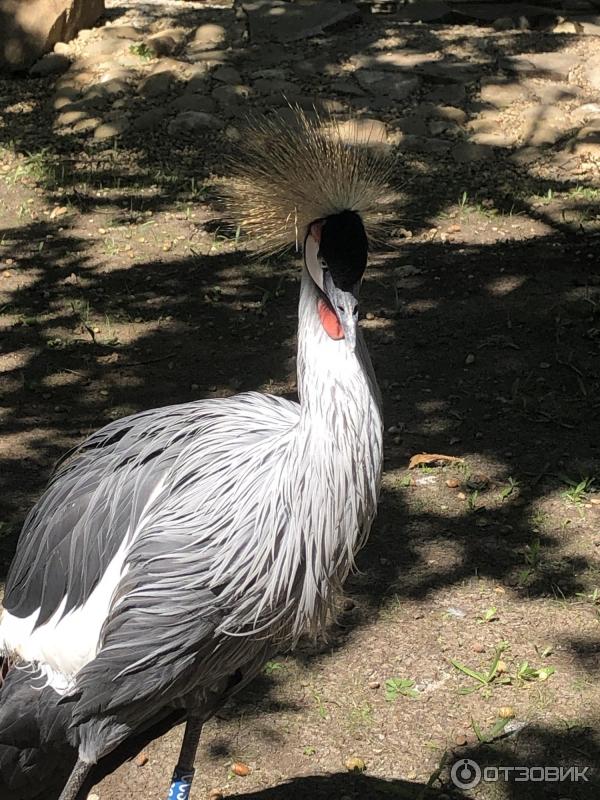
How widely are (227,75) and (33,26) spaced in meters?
1.80

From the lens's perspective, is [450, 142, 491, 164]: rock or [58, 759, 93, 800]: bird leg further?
[450, 142, 491, 164]: rock

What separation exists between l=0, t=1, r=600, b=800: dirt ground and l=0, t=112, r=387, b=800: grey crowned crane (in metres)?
0.73

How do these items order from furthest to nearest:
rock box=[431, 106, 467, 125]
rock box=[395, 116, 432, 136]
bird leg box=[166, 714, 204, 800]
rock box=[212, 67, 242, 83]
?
rock box=[212, 67, 242, 83]
rock box=[431, 106, 467, 125]
rock box=[395, 116, 432, 136]
bird leg box=[166, 714, 204, 800]

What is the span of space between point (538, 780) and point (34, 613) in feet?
5.53

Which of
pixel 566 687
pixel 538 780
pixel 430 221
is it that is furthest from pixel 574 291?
pixel 538 780

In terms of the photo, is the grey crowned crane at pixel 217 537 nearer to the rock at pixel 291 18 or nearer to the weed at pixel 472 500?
the weed at pixel 472 500

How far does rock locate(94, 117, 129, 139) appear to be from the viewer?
330 inches

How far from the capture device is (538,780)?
3.48 m

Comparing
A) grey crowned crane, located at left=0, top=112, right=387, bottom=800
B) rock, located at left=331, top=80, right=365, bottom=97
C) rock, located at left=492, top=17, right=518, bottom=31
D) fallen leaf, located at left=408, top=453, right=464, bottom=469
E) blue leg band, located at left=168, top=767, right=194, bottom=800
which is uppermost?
grey crowned crane, located at left=0, top=112, right=387, bottom=800

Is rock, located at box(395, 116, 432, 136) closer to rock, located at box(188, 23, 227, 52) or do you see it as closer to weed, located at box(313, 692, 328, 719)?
rock, located at box(188, 23, 227, 52)

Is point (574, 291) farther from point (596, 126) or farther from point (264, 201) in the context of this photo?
point (264, 201)

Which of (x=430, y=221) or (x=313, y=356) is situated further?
(x=430, y=221)

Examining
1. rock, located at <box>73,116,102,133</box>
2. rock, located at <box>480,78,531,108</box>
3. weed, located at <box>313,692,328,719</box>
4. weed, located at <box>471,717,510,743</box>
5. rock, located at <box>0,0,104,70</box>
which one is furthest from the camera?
rock, located at <box>0,0,104,70</box>

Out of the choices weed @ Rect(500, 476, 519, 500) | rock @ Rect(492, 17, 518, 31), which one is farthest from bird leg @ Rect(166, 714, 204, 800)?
rock @ Rect(492, 17, 518, 31)
